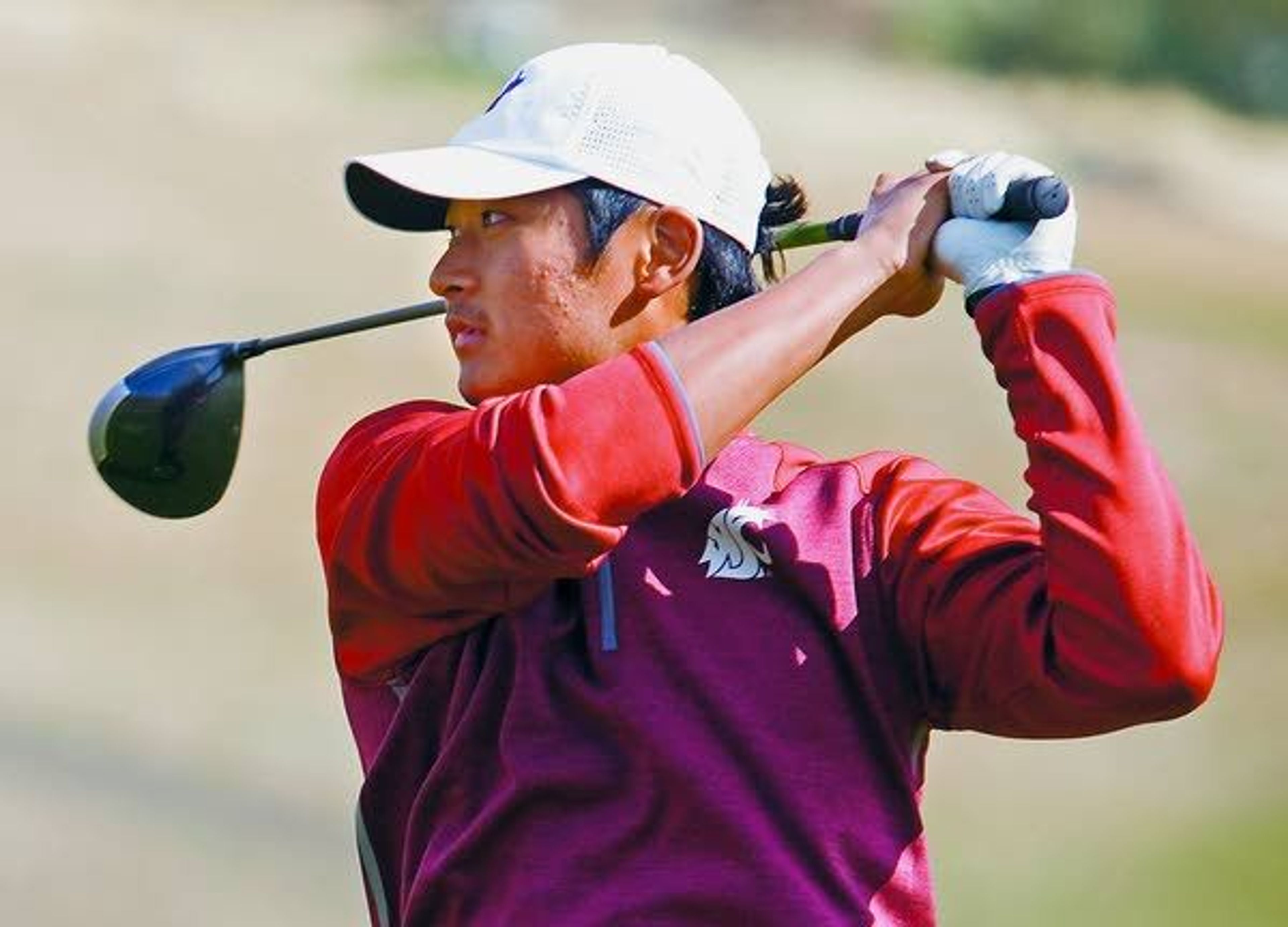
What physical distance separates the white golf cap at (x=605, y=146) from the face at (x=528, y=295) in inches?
1.6

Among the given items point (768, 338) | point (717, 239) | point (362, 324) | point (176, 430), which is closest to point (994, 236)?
point (768, 338)

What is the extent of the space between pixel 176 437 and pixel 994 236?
3.72 ft

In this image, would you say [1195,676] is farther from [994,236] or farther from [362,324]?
[362,324]

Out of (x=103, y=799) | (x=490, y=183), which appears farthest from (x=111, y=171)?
(x=490, y=183)

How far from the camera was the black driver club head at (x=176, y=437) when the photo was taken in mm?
3613

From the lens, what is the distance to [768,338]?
111 inches

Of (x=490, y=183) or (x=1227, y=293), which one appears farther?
(x=1227, y=293)

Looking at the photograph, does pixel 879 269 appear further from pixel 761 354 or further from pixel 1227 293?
pixel 1227 293

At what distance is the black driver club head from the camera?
3613 mm

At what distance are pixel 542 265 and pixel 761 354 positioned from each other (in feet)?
0.96

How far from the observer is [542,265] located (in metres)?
3.01

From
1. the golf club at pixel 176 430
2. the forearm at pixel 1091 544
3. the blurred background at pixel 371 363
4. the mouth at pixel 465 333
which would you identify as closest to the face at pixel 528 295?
the mouth at pixel 465 333

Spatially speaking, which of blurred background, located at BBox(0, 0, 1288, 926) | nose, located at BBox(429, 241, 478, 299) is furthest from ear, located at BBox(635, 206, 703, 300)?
blurred background, located at BBox(0, 0, 1288, 926)

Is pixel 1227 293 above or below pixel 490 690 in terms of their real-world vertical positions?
below
